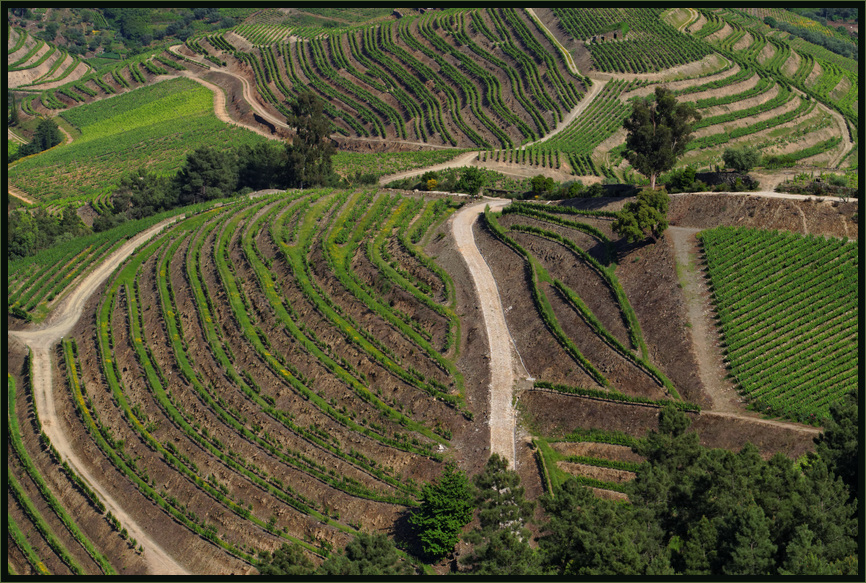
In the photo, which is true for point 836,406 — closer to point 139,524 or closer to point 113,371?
point 139,524

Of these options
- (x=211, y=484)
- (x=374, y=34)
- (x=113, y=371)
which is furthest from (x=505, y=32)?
(x=211, y=484)

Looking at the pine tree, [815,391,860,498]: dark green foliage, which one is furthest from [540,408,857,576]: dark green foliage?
[815,391,860,498]: dark green foliage

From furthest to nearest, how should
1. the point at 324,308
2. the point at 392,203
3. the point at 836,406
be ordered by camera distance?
the point at 392,203 → the point at 324,308 → the point at 836,406

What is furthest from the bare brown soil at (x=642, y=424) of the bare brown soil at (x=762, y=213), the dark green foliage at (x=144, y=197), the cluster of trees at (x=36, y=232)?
the dark green foliage at (x=144, y=197)

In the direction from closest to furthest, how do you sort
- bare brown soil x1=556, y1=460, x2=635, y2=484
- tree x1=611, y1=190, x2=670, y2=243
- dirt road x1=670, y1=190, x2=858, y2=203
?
bare brown soil x1=556, y1=460, x2=635, y2=484 < dirt road x1=670, y1=190, x2=858, y2=203 < tree x1=611, y1=190, x2=670, y2=243

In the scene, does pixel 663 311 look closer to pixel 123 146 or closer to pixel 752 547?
pixel 752 547

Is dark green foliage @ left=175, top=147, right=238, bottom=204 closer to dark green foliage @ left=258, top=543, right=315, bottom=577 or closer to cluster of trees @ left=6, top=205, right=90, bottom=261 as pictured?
cluster of trees @ left=6, top=205, right=90, bottom=261
